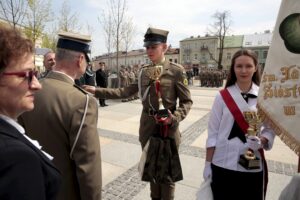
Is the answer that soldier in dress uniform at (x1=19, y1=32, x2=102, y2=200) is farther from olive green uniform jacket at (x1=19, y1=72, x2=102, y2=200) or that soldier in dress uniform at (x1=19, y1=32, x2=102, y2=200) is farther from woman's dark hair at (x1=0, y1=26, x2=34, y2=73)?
woman's dark hair at (x1=0, y1=26, x2=34, y2=73)

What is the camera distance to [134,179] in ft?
14.2

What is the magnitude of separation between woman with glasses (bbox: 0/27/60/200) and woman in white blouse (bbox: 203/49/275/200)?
5.36ft

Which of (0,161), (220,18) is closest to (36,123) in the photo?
(0,161)

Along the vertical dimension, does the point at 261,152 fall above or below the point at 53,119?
below

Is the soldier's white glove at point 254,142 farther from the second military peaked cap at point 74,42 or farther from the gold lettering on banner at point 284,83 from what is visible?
the second military peaked cap at point 74,42

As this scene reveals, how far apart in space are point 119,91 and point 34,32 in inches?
586

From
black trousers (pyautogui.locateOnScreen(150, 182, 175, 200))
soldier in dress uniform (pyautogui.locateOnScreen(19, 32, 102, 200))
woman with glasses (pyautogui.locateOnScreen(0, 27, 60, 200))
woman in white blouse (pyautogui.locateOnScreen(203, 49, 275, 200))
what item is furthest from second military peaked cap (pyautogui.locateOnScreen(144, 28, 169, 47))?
woman with glasses (pyautogui.locateOnScreen(0, 27, 60, 200))

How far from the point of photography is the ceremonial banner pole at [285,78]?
6.30ft

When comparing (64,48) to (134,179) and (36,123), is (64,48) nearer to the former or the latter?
(36,123)

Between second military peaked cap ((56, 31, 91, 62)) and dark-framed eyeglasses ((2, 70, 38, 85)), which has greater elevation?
second military peaked cap ((56, 31, 91, 62))

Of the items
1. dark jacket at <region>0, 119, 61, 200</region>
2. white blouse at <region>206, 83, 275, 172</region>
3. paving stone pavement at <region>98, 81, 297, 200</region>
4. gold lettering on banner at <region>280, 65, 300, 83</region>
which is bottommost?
paving stone pavement at <region>98, 81, 297, 200</region>

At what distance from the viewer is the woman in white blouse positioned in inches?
97.4

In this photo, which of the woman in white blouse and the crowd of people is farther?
the woman in white blouse

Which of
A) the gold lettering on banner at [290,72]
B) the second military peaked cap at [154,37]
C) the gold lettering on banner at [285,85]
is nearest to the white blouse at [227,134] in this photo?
the gold lettering on banner at [285,85]
